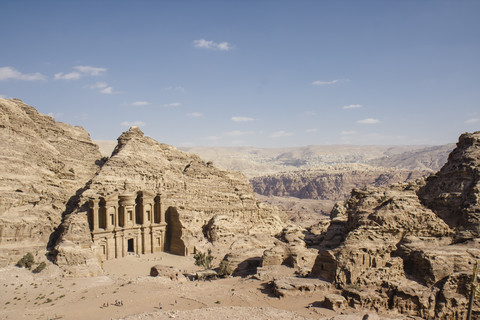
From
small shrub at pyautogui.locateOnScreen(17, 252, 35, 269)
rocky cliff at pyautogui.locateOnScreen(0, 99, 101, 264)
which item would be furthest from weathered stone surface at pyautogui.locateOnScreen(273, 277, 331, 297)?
rocky cliff at pyautogui.locateOnScreen(0, 99, 101, 264)

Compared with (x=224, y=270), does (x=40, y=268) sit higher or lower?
higher

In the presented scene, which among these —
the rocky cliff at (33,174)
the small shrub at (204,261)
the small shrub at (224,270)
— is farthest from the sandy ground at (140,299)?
the small shrub at (204,261)

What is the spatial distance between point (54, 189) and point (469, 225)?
31044 mm

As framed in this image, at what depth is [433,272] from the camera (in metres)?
19.6

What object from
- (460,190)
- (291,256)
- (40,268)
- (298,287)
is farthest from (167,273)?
(460,190)

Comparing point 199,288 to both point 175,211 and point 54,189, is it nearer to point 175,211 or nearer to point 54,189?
point 175,211

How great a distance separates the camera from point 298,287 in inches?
837

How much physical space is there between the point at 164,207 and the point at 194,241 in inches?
174

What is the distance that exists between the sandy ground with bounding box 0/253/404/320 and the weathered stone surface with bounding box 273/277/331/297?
1.02 feet

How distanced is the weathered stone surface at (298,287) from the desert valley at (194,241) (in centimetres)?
7

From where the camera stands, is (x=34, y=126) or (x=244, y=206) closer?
(x=34, y=126)

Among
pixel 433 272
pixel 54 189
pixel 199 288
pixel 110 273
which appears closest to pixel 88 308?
pixel 199 288

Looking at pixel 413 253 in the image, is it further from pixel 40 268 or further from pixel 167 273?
pixel 40 268

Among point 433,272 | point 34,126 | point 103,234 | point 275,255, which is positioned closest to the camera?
point 433,272
